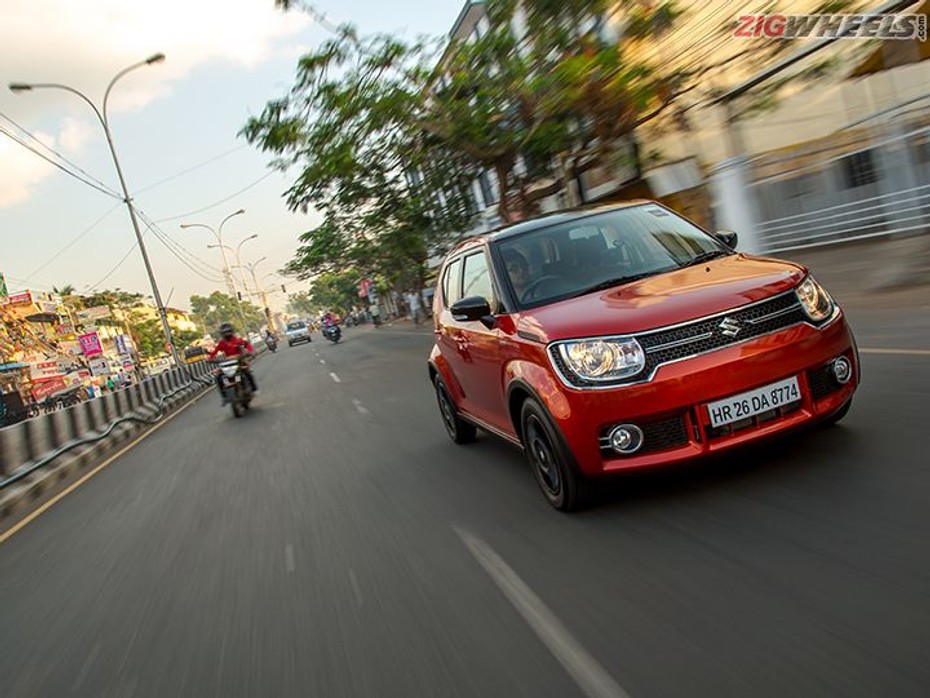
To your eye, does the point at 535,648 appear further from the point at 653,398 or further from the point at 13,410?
the point at 13,410

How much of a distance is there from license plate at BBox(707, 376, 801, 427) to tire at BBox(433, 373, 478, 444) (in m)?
3.33

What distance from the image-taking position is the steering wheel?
4.89 metres

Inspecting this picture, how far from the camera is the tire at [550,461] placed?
4.16 m

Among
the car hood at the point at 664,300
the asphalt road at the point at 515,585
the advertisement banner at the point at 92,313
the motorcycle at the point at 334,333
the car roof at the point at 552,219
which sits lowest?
the motorcycle at the point at 334,333

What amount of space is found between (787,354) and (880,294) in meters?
7.33

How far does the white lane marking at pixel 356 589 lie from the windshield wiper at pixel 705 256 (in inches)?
107

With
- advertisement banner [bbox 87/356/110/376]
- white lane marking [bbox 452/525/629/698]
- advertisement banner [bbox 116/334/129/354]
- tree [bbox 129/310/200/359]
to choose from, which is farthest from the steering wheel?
tree [bbox 129/310/200/359]

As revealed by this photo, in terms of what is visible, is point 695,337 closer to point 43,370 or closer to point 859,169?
point 859,169

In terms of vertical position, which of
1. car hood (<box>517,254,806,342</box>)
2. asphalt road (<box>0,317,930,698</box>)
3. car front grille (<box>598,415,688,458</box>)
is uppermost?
car hood (<box>517,254,806,342</box>)

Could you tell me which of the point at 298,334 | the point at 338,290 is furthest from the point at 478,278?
the point at 338,290

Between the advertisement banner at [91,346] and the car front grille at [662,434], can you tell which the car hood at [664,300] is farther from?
the advertisement banner at [91,346]

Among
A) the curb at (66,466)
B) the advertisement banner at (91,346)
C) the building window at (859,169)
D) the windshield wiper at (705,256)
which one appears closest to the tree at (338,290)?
the advertisement banner at (91,346)

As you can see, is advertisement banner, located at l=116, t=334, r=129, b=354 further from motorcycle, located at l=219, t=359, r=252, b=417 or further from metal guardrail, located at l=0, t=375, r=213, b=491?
motorcycle, located at l=219, t=359, r=252, b=417

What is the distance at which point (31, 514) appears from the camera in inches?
335
